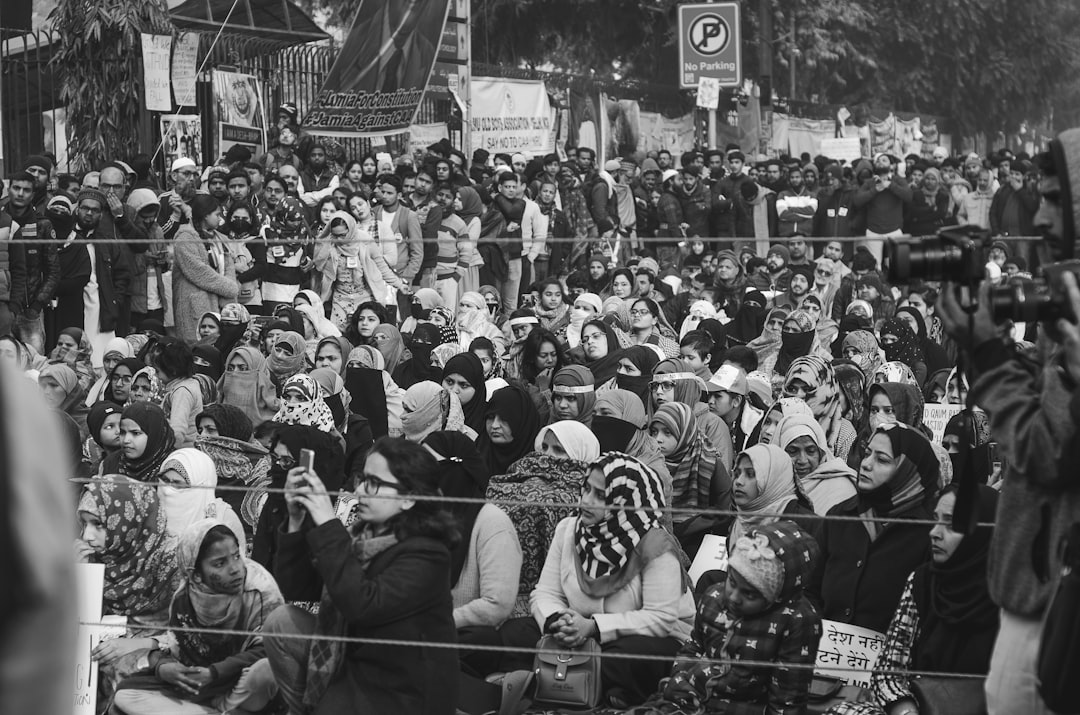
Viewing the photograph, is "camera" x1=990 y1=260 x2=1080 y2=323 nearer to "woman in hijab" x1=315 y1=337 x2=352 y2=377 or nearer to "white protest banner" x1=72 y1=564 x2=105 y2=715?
"white protest banner" x1=72 y1=564 x2=105 y2=715

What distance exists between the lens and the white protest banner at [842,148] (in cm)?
2508

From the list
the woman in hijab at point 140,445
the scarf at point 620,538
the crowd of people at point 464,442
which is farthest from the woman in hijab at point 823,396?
the woman in hijab at point 140,445

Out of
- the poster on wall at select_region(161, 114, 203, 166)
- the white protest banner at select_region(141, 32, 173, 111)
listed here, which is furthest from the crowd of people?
the white protest banner at select_region(141, 32, 173, 111)

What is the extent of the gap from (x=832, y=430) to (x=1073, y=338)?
5319 millimetres

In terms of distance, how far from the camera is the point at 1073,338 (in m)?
2.78

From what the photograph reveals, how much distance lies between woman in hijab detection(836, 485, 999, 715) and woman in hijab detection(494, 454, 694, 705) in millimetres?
708

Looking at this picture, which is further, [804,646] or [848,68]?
[848,68]

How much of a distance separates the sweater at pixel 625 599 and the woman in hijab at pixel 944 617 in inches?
27.4

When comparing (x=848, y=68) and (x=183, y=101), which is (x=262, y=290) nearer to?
(x=183, y=101)

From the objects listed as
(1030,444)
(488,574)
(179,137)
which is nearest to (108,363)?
(488,574)

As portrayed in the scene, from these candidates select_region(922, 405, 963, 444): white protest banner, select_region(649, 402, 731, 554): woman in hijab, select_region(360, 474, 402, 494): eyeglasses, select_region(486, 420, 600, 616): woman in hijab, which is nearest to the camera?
select_region(360, 474, 402, 494): eyeglasses

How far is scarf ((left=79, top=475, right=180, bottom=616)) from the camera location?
559 centimetres

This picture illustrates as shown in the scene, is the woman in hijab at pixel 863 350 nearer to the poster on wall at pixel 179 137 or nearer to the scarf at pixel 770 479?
the scarf at pixel 770 479

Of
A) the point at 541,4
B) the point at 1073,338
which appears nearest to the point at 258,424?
the point at 1073,338
